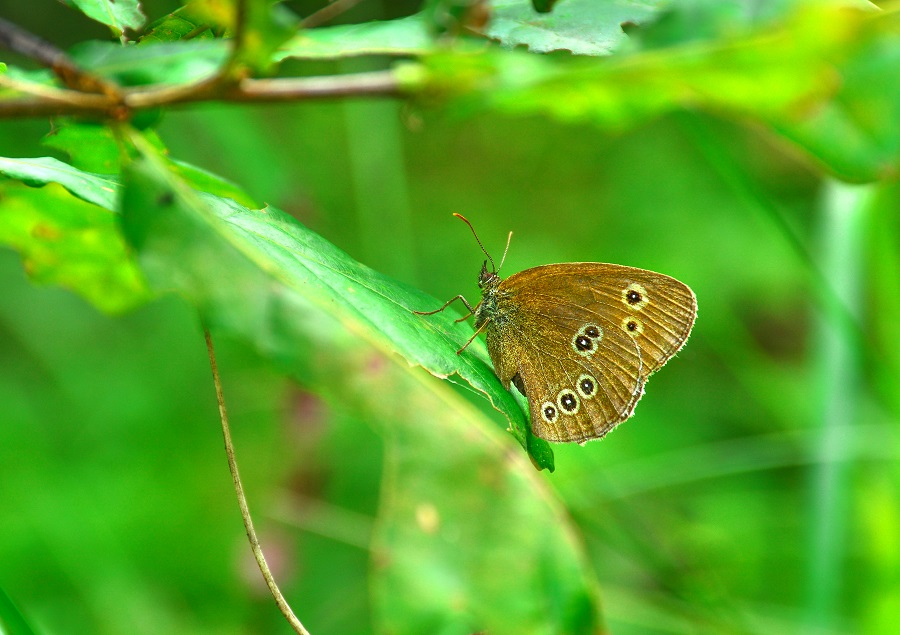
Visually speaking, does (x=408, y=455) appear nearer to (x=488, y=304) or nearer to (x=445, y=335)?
(x=445, y=335)

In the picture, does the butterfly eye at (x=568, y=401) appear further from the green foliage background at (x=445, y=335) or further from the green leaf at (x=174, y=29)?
the green leaf at (x=174, y=29)

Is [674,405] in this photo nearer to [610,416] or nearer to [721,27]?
[610,416]

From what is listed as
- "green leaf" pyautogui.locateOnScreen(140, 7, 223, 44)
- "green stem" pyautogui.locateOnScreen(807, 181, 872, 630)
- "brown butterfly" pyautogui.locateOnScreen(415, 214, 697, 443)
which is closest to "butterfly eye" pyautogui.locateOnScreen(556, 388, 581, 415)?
"brown butterfly" pyautogui.locateOnScreen(415, 214, 697, 443)

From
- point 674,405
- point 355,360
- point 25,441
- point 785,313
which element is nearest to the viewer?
point 355,360

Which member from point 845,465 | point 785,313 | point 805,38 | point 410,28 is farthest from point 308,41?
point 785,313

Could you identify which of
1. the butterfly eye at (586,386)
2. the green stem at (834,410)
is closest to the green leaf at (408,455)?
the butterfly eye at (586,386)

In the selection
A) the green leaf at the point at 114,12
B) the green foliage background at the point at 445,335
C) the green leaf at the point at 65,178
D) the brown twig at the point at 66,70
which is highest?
the brown twig at the point at 66,70

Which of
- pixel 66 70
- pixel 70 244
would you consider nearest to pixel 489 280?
pixel 70 244
